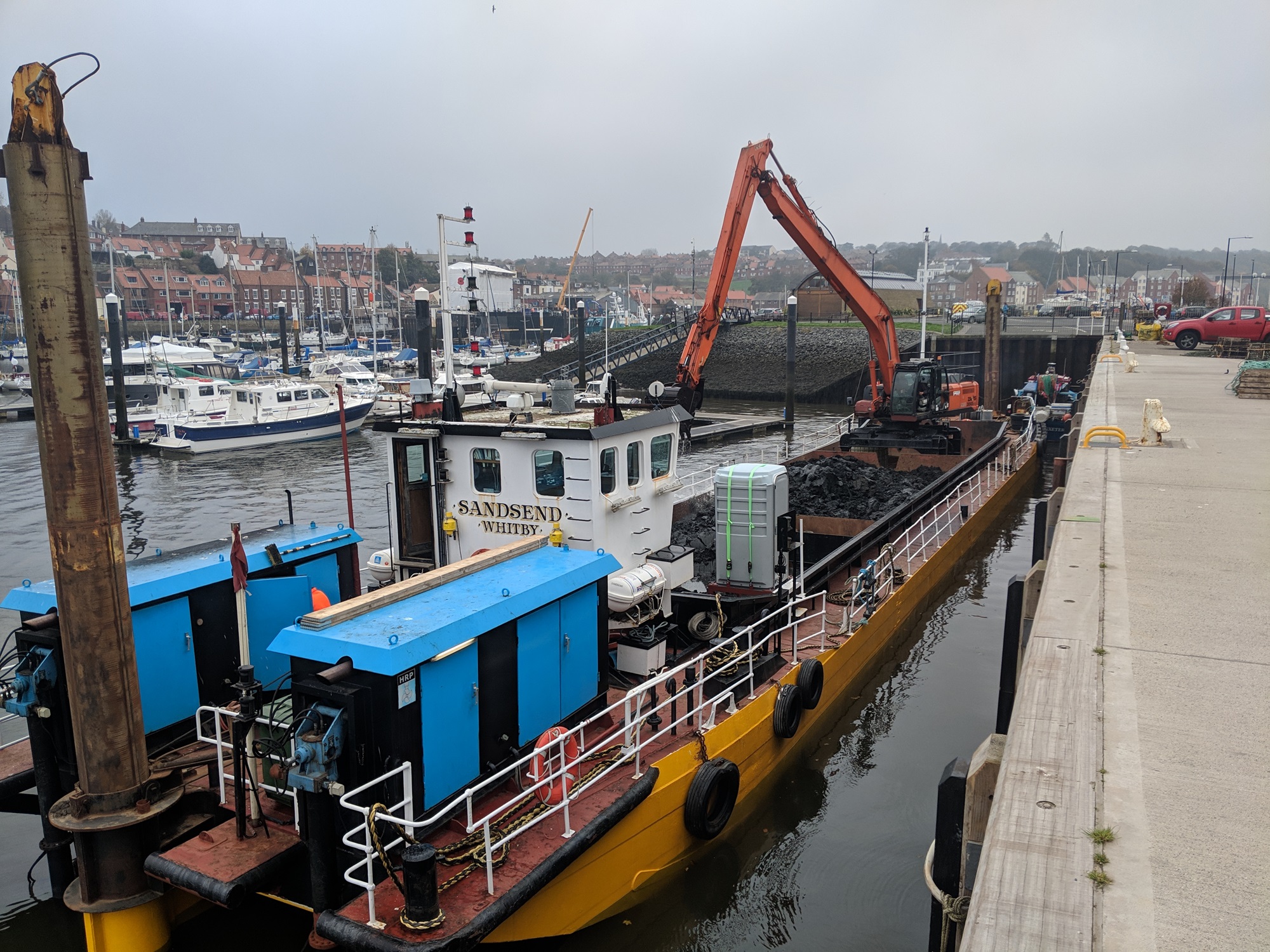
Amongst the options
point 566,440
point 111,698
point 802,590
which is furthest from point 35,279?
point 802,590

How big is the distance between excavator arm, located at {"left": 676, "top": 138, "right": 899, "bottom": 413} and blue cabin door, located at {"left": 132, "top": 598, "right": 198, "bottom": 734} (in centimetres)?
1803

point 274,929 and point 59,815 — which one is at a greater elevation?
point 59,815

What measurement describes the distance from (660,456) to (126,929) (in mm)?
7051

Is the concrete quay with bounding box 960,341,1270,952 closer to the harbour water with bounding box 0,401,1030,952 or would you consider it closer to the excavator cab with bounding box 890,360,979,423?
the harbour water with bounding box 0,401,1030,952

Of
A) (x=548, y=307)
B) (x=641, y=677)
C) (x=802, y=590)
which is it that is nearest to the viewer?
(x=641, y=677)

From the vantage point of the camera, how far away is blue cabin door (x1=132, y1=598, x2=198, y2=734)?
24.6ft

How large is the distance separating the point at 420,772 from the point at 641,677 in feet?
11.2

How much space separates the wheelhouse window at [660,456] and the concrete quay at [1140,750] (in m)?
4.51

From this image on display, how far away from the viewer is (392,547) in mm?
10281

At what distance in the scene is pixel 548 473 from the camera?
32.1ft

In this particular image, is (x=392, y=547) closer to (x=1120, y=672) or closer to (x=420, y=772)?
(x=420, y=772)

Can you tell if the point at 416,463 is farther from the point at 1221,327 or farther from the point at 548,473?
the point at 1221,327

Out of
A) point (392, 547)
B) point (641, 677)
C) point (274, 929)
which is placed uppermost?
point (392, 547)

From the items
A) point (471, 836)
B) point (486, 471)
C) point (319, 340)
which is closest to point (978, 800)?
point (471, 836)
